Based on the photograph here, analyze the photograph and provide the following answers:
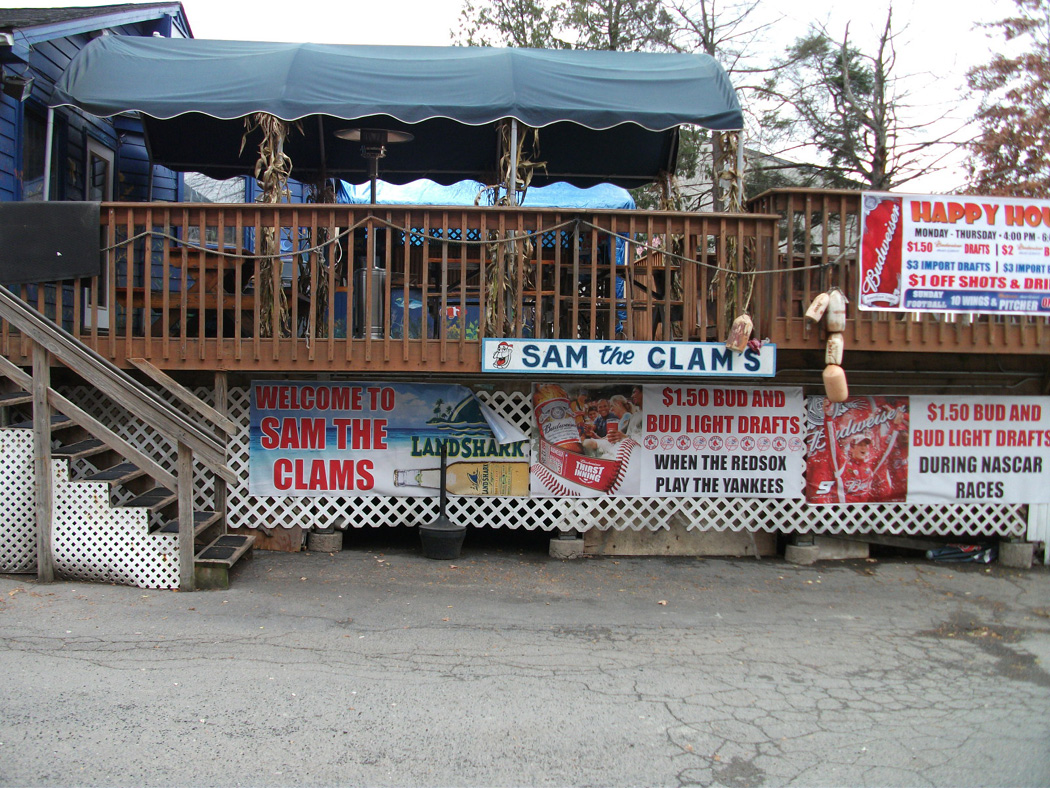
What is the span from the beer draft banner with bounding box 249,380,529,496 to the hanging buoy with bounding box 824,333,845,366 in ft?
9.44

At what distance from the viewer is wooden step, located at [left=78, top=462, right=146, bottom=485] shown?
657 centimetres

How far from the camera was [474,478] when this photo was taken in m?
7.84

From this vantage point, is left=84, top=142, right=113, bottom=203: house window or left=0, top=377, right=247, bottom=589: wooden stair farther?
left=84, top=142, right=113, bottom=203: house window

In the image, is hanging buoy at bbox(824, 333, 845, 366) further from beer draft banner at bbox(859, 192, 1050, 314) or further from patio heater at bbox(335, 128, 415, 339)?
patio heater at bbox(335, 128, 415, 339)

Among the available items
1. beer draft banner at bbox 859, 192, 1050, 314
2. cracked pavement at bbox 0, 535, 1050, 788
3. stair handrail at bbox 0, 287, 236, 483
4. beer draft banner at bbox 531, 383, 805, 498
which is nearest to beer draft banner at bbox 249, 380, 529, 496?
beer draft banner at bbox 531, 383, 805, 498

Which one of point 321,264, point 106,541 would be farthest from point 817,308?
point 106,541

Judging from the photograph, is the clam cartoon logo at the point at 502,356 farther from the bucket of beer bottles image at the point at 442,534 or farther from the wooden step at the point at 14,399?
the wooden step at the point at 14,399

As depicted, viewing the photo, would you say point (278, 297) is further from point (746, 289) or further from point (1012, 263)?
point (1012, 263)

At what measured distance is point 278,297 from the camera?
288 inches

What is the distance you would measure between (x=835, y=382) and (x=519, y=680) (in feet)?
13.1

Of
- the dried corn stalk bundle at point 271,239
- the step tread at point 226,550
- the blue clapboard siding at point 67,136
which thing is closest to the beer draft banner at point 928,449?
the dried corn stalk bundle at point 271,239

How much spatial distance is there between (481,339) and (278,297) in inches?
72.4

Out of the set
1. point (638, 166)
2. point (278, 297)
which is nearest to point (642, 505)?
point (278, 297)

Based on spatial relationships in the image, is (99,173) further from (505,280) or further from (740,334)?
(740,334)
